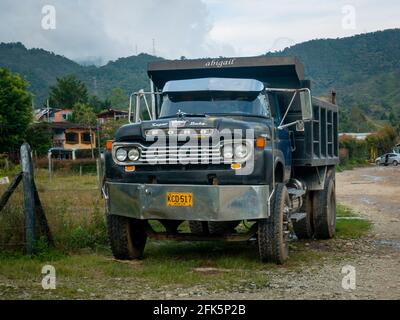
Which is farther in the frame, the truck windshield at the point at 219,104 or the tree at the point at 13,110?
the tree at the point at 13,110

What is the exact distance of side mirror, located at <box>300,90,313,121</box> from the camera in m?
9.11

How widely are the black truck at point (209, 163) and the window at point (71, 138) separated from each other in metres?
64.3

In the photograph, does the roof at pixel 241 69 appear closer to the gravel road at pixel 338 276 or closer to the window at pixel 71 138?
the gravel road at pixel 338 276

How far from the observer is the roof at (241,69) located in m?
10.1

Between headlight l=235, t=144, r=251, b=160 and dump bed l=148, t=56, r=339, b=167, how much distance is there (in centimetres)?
254

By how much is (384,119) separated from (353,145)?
63670 millimetres

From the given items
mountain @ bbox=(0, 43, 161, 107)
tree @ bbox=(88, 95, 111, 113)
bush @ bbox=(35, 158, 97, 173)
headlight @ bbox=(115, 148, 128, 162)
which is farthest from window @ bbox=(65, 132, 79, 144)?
headlight @ bbox=(115, 148, 128, 162)

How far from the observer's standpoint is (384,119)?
12675 centimetres

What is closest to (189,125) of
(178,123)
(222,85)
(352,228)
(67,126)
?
(178,123)

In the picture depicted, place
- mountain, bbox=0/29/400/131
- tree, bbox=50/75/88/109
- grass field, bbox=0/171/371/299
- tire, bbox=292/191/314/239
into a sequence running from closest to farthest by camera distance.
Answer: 1. grass field, bbox=0/171/371/299
2. tire, bbox=292/191/314/239
3. tree, bbox=50/75/88/109
4. mountain, bbox=0/29/400/131

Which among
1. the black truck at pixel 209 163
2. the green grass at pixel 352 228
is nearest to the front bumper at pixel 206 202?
the black truck at pixel 209 163

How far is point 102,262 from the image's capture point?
8.38m

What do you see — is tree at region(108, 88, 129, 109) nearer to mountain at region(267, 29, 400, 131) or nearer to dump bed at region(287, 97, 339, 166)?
mountain at region(267, 29, 400, 131)
